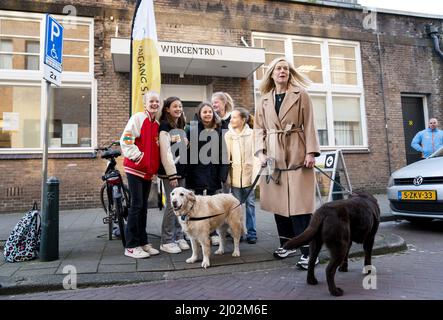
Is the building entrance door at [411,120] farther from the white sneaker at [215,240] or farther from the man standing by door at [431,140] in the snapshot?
the white sneaker at [215,240]

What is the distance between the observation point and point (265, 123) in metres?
4.32

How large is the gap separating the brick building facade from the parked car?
555cm

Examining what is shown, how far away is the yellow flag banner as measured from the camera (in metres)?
6.03

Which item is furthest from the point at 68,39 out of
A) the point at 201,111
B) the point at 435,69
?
the point at 435,69

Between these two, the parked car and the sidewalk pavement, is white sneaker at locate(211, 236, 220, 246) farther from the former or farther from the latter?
the parked car

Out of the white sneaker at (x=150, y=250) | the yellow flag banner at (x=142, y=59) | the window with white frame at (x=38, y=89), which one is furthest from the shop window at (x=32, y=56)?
the white sneaker at (x=150, y=250)

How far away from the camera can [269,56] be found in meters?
11.8

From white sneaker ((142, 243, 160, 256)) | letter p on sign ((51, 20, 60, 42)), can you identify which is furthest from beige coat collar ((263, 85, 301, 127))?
letter p on sign ((51, 20, 60, 42))

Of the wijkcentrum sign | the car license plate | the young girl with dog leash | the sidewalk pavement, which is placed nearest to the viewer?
the sidewalk pavement

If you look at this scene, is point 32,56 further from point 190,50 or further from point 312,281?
point 312,281

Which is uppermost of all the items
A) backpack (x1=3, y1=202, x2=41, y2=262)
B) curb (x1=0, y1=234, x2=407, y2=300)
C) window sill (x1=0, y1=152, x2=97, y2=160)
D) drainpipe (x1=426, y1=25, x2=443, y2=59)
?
drainpipe (x1=426, y1=25, x2=443, y2=59)
